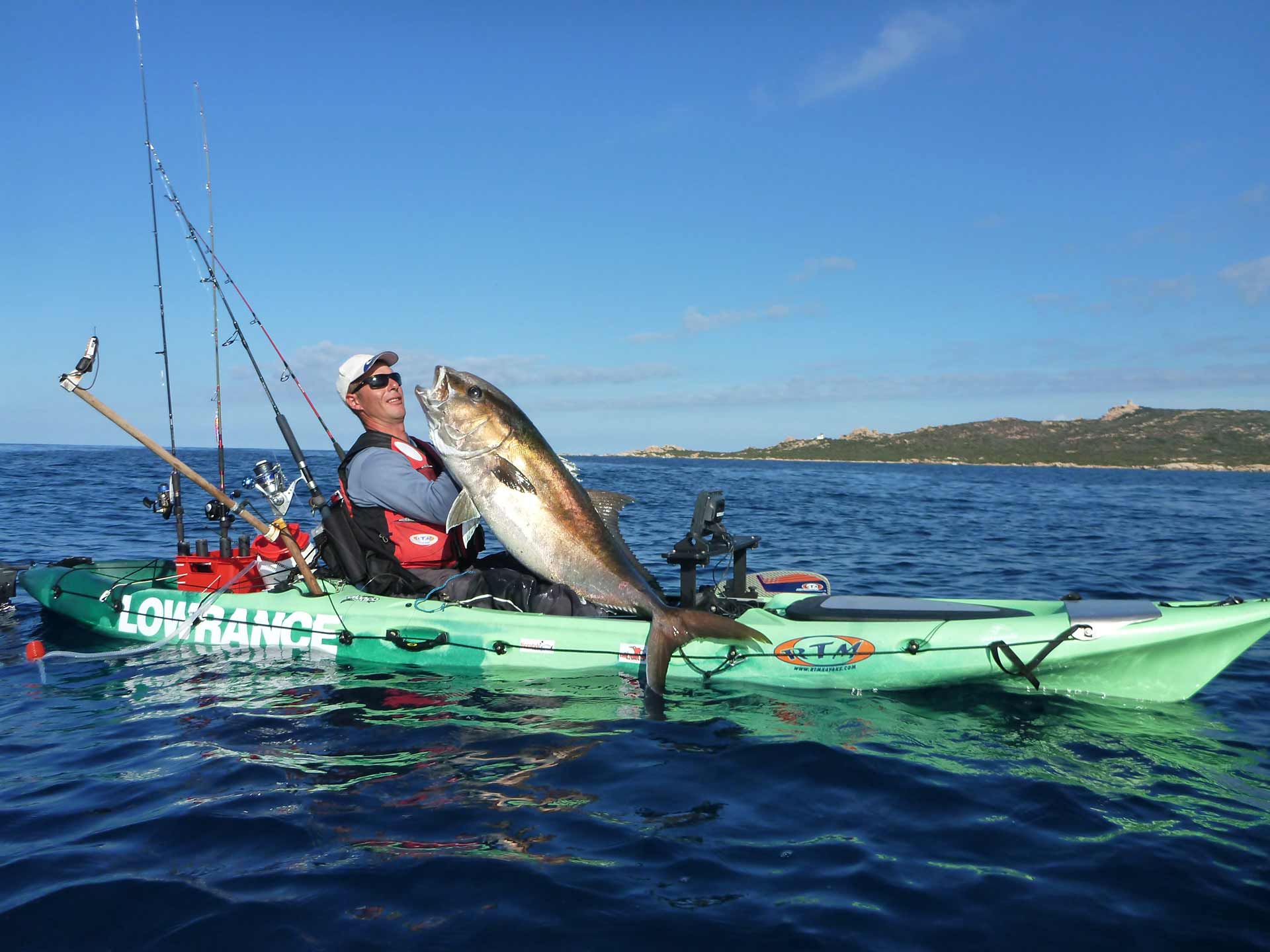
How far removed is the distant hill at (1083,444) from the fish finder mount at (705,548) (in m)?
122

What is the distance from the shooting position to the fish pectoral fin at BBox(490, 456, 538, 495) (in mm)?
5895

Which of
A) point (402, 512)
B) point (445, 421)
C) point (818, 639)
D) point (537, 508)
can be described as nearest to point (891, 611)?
point (818, 639)

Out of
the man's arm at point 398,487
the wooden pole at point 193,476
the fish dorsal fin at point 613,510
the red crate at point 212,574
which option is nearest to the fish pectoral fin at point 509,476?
the fish dorsal fin at point 613,510

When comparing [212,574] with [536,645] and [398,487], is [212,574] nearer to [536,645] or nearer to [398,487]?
[398,487]

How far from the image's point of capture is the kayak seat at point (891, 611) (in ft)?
21.8

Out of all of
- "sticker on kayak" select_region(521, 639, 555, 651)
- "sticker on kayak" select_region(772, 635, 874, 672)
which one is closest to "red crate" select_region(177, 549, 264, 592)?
"sticker on kayak" select_region(521, 639, 555, 651)

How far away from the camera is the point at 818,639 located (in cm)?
662

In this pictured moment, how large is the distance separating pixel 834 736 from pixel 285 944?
366 cm

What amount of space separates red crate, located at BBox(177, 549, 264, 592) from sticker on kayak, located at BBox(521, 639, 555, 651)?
317cm

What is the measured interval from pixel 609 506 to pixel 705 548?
1007 mm

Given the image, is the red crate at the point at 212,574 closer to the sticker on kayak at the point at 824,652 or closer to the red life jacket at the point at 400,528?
the red life jacket at the point at 400,528

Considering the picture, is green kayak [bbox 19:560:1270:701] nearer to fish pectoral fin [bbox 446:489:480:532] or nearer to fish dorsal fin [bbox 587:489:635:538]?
fish dorsal fin [bbox 587:489:635:538]

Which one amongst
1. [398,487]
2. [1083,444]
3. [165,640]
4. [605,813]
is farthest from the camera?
[1083,444]

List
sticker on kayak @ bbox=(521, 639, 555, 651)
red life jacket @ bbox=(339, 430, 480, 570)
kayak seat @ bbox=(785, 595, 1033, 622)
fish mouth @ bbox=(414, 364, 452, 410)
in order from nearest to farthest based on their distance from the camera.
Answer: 1. fish mouth @ bbox=(414, 364, 452, 410)
2. kayak seat @ bbox=(785, 595, 1033, 622)
3. sticker on kayak @ bbox=(521, 639, 555, 651)
4. red life jacket @ bbox=(339, 430, 480, 570)
